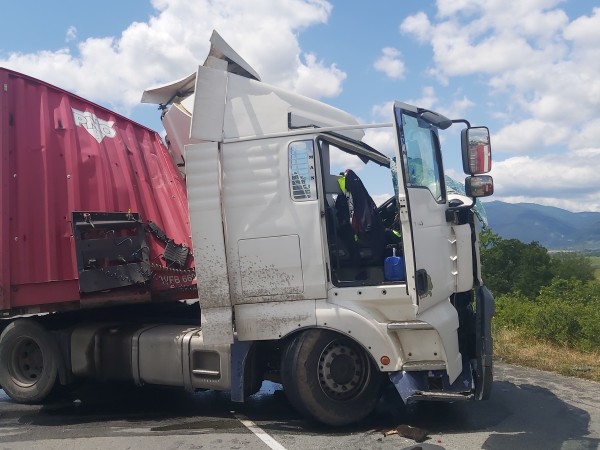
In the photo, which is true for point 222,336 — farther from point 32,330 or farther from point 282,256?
point 32,330

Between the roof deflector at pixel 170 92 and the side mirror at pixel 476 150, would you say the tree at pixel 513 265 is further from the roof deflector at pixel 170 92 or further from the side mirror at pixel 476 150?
the side mirror at pixel 476 150

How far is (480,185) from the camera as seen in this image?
5.08 meters

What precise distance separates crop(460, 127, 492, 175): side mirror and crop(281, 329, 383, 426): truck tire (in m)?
1.78

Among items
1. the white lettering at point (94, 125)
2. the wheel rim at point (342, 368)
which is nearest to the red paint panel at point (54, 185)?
the white lettering at point (94, 125)

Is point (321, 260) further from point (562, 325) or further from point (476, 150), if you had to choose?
point (562, 325)

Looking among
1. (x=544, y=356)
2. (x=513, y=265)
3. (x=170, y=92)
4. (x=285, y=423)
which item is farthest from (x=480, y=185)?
(x=513, y=265)

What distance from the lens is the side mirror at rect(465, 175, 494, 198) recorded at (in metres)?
5.06

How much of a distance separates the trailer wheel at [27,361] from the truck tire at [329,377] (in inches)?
110

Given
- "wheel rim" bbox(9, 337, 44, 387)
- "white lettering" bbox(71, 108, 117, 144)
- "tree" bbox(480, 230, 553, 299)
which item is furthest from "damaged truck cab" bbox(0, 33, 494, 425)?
"tree" bbox(480, 230, 553, 299)

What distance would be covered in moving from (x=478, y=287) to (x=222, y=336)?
2312 millimetres

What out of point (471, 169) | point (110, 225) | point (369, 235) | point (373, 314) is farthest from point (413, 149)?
point (110, 225)

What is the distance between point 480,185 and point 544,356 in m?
4.28

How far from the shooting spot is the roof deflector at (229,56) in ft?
18.4

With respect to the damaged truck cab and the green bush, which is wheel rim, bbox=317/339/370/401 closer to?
the damaged truck cab
